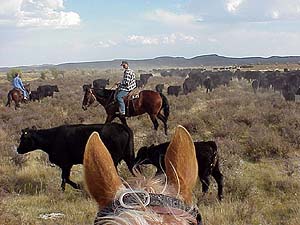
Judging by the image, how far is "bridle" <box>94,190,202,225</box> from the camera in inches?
60.1

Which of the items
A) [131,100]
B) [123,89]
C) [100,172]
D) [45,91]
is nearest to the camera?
[100,172]

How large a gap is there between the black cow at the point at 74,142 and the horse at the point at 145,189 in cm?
760

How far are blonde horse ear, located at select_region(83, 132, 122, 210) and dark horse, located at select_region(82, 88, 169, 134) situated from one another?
13.3 m

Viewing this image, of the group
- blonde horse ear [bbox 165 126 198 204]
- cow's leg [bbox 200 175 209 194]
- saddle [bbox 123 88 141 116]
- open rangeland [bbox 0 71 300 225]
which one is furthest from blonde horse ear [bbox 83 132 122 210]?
saddle [bbox 123 88 141 116]

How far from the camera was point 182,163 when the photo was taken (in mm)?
1819

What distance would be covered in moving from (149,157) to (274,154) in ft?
14.4

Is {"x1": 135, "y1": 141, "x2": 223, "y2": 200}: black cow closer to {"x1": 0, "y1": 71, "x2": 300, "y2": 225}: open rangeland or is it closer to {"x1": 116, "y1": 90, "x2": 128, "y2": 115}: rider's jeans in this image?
{"x1": 0, "y1": 71, "x2": 300, "y2": 225}: open rangeland

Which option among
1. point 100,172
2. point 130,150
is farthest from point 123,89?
point 100,172

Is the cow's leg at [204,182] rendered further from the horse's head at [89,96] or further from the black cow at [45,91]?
the black cow at [45,91]

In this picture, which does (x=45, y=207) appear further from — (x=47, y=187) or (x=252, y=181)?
(x=252, y=181)

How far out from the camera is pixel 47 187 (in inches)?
366

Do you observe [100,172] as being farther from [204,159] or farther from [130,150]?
[130,150]

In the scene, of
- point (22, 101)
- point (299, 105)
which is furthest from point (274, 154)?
point (22, 101)

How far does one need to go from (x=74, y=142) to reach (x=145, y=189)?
799cm
